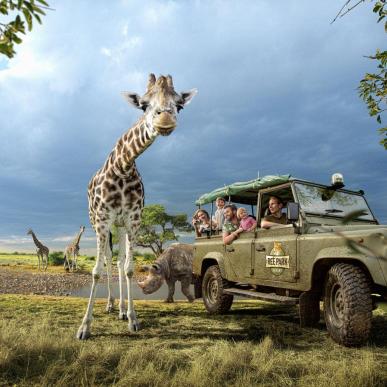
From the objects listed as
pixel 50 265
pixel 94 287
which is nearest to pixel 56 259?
pixel 50 265

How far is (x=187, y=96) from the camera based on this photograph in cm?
596

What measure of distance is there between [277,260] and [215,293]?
8.00 ft

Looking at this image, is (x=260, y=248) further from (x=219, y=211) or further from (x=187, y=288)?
(x=187, y=288)

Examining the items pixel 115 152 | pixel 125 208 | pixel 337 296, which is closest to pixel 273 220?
pixel 337 296

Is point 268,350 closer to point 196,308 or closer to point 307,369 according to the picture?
point 307,369

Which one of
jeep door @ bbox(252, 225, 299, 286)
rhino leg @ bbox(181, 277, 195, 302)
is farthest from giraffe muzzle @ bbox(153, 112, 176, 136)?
rhino leg @ bbox(181, 277, 195, 302)

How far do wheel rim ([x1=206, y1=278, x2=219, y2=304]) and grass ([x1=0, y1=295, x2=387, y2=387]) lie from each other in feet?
4.51

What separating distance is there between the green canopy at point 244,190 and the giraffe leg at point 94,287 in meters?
2.87

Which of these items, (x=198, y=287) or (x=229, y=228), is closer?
(x=229, y=228)

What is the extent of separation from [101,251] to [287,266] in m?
2.89

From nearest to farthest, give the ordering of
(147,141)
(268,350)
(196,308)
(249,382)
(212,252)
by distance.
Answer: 1. (249,382)
2. (268,350)
3. (147,141)
4. (212,252)
5. (196,308)

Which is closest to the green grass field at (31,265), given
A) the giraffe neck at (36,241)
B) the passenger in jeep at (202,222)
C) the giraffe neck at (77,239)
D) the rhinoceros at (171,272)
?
the giraffe neck at (36,241)

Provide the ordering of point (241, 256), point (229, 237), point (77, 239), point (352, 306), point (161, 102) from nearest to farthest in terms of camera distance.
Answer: point (352, 306)
point (161, 102)
point (241, 256)
point (229, 237)
point (77, 239)

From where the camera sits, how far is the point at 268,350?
16.5 ft
